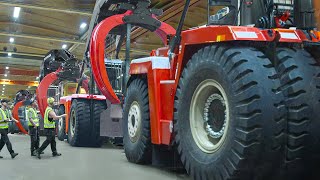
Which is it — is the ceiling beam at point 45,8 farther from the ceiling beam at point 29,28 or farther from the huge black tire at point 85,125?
the huge black tire at point 85,125

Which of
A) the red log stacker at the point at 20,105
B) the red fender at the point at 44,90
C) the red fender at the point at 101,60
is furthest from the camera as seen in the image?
the red log stacker at the point at 20,105

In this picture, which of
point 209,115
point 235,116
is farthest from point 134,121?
point 235,116

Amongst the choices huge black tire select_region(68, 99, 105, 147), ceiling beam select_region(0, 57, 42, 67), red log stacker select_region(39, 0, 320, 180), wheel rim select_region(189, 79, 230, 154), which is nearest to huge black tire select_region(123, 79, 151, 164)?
red log stacker select_region(39, 0, 320, 180)

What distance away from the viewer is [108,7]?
10664 millimetres

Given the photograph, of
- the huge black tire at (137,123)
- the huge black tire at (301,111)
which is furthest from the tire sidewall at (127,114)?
the huge black tire at (301,111)

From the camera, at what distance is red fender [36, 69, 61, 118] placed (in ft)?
53.5

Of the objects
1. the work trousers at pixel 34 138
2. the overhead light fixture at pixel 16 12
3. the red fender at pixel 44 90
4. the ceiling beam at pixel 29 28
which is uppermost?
the overhead light fixture at pixel 16 12

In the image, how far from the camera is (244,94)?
3.87m

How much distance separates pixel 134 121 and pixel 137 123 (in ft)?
0.57

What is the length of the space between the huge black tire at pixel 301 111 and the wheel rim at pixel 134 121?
2.94 meters

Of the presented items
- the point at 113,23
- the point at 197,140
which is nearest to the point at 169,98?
the point at 197,140

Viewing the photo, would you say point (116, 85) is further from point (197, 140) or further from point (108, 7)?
point (197, 140)

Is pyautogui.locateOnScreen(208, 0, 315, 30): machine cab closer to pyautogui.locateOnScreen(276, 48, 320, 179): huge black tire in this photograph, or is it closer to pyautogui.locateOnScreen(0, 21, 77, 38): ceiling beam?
pyautogui.locateOnScreen(276, 48, 320, 179): huge black tire

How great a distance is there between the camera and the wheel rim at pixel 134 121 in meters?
6.54
